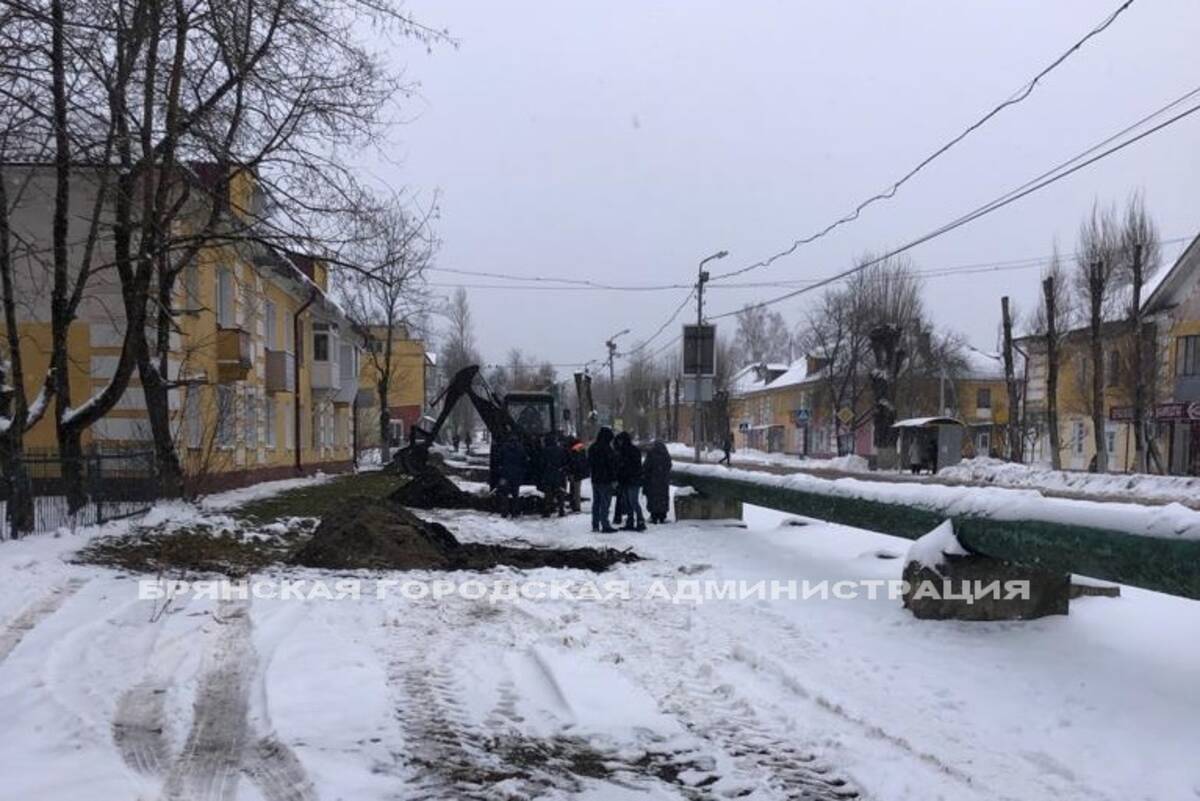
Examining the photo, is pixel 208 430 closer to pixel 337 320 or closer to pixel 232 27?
pixel 232 27

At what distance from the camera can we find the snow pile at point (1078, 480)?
2902 centimetres

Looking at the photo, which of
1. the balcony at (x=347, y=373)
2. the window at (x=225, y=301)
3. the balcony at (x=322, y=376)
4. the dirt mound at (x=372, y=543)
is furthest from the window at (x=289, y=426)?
the dirt mound at (x=372, y=543)

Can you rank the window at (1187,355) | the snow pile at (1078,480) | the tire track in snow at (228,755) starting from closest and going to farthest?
the tire track in snow at (228,755) < the snow pile at (1078,480) < the window at (1187,355)

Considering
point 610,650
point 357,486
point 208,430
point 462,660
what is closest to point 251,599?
point 462,660

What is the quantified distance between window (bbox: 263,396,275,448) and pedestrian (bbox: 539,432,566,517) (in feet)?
45.6

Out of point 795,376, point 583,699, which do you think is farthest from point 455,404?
point 795,376

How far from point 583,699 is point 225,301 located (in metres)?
22.4

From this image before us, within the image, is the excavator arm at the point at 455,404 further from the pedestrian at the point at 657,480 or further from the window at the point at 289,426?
the window at the point at 289,426

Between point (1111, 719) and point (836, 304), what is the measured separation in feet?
172

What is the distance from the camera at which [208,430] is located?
71.3 ft

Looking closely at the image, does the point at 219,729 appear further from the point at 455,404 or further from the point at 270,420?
the point at 270,420

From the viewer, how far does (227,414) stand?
2250 cm

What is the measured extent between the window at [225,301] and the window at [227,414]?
6.45ft

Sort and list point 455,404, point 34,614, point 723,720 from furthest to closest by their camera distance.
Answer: point 455,404
point 34,614
point 723,720
